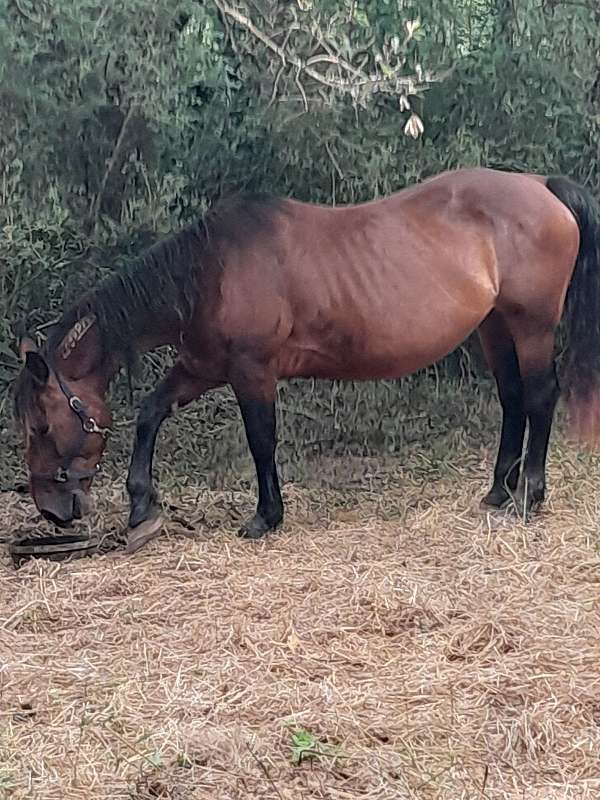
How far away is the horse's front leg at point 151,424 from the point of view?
4727 millimetres

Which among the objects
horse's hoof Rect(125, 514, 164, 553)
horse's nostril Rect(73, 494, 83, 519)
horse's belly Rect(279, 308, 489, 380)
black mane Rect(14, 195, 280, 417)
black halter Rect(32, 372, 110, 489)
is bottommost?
horse's hoof Rect(125, 514, 164, 553)

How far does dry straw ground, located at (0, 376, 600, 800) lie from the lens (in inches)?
101

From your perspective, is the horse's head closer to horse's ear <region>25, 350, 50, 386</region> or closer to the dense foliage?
horse's ear <region>25, 350, 50, 386</region>

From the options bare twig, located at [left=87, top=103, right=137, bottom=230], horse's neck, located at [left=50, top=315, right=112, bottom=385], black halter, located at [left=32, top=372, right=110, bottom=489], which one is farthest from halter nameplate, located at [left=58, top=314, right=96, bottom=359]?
bare twig, located at [left=87, top=103, right=137, bottom=230]

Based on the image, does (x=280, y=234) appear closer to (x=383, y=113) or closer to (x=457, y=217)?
(x=457, y=217)

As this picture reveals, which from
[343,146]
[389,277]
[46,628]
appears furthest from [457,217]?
[46,628]

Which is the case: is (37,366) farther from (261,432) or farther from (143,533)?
(261,432)

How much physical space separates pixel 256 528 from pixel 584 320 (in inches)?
67.6

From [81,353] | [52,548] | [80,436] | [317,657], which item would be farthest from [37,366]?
[317,657]

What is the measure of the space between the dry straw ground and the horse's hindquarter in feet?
2.55

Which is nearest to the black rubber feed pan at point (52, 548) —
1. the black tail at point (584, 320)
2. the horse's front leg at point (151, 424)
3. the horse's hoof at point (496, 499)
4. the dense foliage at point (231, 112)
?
the horse's front leg at point (151, 424)

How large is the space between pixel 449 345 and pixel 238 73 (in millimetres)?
2020

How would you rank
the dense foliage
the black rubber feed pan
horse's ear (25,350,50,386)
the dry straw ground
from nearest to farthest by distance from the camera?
the dry straw ground
horse's ear (25,350,50,386)
the black rubber feed pan
the dense foliage

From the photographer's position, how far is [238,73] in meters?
5.77
